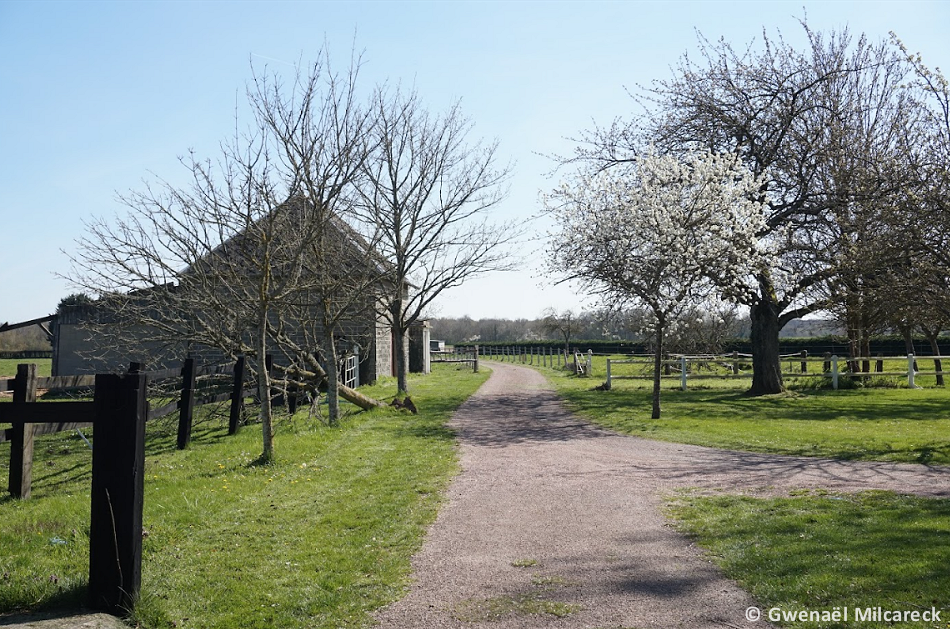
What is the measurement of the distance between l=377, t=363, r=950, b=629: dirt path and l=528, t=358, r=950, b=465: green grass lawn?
1.29m

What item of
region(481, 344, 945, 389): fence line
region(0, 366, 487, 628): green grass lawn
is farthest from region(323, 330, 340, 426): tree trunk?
region(481, 344, 945, 389): fence line

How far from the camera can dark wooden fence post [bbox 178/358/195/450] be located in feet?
37.8

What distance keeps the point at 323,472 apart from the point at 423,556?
3.94 meters

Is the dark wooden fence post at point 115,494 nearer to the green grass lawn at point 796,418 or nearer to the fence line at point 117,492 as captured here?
the fence line at point 117,492

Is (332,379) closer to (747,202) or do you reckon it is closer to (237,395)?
(237,395)

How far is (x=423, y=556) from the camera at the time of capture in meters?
5.59

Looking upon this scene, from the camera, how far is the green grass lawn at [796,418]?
11789 millimetres

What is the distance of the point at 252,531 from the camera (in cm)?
628

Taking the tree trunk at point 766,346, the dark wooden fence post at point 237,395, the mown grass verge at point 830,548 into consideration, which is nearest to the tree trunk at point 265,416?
the dark wooden fence post at point 237,395

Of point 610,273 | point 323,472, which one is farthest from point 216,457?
point 610,273

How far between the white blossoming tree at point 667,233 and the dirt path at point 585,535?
6488mm

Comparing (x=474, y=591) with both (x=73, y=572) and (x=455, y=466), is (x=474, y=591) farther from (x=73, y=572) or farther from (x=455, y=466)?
(x=455, y=466)

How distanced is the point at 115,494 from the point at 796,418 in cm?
1608

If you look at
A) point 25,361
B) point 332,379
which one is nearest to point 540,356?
point 25,361
